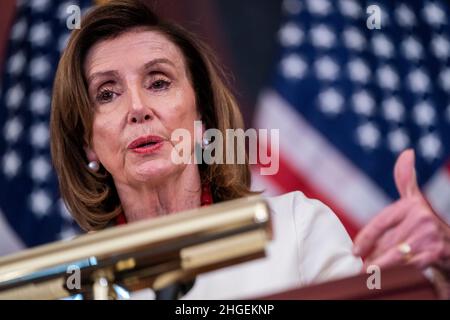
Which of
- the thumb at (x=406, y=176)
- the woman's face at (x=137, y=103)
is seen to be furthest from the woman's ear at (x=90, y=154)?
the thumb at (x=406, y=176)

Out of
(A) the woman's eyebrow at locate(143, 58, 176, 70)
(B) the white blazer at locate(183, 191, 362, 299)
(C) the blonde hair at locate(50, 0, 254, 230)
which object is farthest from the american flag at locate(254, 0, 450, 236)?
(B) the white blazer at locate(183, 191, 362, 299)

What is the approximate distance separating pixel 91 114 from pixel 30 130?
0.43 metres

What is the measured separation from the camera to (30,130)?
8.22 ft

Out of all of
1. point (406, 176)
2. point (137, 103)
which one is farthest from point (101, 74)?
point (406, 176)

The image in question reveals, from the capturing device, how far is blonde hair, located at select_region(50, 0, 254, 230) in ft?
7.04

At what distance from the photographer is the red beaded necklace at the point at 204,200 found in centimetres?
210

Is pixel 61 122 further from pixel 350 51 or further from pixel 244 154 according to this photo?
pixel 350 51

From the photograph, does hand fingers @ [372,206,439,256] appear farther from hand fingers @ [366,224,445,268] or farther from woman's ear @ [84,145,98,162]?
woman's ear @ [84,145,98,162]

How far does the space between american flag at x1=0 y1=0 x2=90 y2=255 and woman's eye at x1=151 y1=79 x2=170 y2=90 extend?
497 millimetres

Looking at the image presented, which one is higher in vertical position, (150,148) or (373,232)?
(150,148)

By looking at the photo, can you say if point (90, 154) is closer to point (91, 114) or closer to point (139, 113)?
point (91, 114)

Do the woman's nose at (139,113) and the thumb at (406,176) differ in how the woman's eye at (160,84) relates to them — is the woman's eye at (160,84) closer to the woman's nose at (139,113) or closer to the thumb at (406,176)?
the woman's nose at (139,113)

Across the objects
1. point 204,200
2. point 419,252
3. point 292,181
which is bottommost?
point 419,252

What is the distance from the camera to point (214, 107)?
7.25 feet
